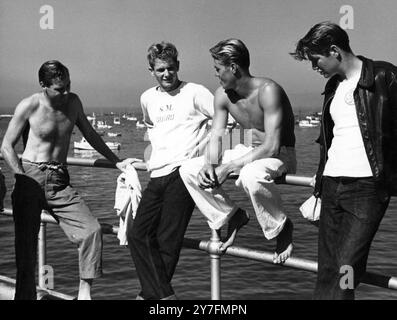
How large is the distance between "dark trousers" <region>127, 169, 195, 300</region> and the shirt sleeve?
0.48 meters

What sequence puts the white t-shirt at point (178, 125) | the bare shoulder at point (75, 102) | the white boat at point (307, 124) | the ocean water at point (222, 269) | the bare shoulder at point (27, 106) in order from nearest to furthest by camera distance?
the white t-shirt at point (178, 125), the bare shoulder at point (27, 106), the bare shoulder at point (75, 102), the ocean water at point (222, 269), the white boat at point (307, 124)

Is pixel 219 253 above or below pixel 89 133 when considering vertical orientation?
below

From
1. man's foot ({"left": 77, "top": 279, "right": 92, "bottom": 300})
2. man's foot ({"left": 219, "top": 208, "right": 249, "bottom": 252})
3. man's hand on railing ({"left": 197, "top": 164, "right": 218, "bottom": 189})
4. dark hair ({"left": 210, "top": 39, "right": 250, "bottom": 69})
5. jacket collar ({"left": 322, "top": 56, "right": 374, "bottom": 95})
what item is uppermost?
dark hair ({"left": 210, "top": 39, "right": 250, "bottom": 69})

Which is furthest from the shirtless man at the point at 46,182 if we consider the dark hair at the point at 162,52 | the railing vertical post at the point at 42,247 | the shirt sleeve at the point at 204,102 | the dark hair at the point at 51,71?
the shirt sleeve at the point at 204,102

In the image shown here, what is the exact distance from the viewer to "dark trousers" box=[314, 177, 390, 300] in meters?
3.57

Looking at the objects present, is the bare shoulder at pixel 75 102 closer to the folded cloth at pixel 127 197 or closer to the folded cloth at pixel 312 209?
the folded cloth at pixel 127 197

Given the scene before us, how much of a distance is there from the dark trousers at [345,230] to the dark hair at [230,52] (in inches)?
38.5

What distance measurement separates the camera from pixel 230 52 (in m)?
4.16

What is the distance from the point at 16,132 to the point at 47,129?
224mm

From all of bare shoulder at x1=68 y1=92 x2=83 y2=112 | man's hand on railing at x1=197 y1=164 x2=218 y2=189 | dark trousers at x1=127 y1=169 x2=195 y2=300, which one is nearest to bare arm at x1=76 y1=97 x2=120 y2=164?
bare shoulder at x1=68 y1=92 x2=83 y2=112

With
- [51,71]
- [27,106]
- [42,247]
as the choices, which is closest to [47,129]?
[27,106]

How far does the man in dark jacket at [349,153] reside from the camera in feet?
11.4

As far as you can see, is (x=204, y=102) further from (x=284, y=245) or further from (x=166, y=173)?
(x=284, y=245)

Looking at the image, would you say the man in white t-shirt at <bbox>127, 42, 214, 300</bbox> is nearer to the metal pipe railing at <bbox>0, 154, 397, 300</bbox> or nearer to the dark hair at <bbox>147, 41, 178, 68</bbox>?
the dark hair at <bbox>147, 41, 178, 68</bbox>
